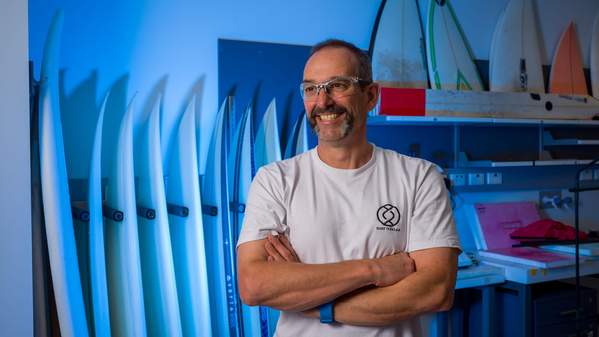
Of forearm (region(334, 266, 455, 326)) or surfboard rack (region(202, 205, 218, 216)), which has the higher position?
surfboard rack (region(202, 205, 218, 216))

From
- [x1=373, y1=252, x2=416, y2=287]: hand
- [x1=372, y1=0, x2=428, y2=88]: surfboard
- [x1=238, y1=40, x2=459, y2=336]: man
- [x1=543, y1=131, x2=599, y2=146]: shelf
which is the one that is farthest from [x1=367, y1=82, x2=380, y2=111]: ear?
[x1=543, y1=131, x2=599, y2=146]: shelf

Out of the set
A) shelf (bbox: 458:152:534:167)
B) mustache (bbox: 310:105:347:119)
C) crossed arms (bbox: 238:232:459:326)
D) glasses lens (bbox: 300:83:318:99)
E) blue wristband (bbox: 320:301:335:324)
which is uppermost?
glasses lens (bbox: 300:83:318:99)

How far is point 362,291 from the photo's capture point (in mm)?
1234

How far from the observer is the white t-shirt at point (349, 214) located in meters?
1.26

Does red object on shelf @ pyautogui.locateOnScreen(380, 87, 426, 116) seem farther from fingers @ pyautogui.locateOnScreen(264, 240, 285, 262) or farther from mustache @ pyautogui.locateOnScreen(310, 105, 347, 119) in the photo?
fingers @ pyautogui.locateOnScreen(264, 240, 285, 262)

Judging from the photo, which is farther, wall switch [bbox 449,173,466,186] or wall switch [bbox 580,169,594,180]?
wall switch [bbox 580,169,594,180]

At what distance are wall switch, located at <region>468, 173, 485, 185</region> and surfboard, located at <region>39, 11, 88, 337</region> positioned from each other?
7.24 ft

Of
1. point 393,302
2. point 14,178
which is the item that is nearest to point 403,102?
point 393,302

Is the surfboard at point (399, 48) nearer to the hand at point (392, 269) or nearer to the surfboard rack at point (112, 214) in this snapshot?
the surfboard rack at point (112, 214)

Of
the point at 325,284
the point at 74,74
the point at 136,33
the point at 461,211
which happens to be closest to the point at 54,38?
the point at 74,74

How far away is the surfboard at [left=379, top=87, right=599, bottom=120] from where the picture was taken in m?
2.74

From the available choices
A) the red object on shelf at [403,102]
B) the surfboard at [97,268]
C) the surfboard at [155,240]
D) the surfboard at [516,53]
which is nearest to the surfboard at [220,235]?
the surfboard at [155,240]

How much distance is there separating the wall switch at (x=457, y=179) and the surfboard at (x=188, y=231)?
1504mm

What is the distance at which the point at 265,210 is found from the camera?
131 centimetres
